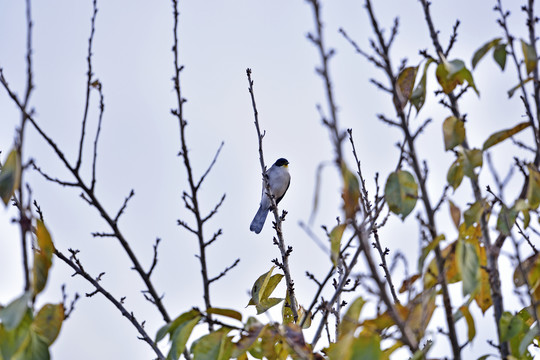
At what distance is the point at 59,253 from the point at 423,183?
5.86 ft

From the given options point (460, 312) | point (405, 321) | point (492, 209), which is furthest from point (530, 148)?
point (405, 321)

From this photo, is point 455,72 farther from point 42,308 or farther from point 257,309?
point 42,308

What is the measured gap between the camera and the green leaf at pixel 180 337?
86.2 inches

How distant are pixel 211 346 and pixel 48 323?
545 mm

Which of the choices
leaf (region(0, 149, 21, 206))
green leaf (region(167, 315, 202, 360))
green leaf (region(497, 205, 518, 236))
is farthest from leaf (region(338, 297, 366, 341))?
leaf (region(0, 149, 21, 206))

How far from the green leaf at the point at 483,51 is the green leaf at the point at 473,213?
0.53 metres

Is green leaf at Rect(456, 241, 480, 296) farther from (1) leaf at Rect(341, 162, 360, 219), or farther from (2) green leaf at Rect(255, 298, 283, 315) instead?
(2) green leaf at Rect(255, 298, 283, 315)

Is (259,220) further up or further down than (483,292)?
further up

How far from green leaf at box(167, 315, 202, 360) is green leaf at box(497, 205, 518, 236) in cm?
117

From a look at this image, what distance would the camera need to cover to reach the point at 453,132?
2.51 meters

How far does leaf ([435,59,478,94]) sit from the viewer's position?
241 centimetres

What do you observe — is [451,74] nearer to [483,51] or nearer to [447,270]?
[483,51]

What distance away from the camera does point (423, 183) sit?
2.27m

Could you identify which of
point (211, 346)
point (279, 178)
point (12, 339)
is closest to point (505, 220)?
point (211, 346)
